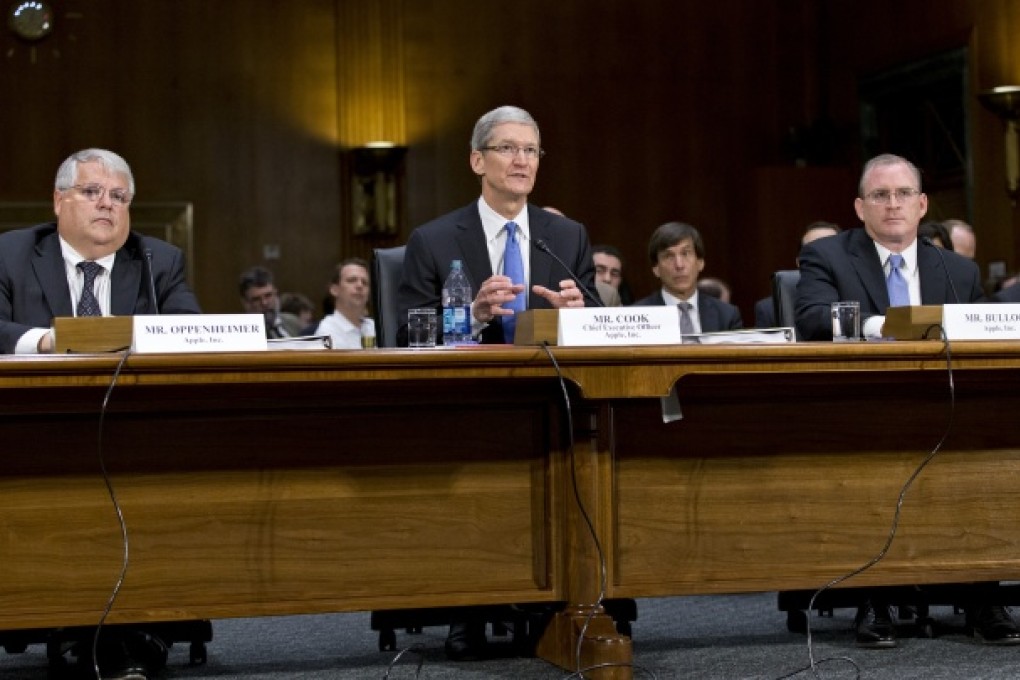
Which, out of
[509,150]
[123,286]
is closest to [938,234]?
[509,150]

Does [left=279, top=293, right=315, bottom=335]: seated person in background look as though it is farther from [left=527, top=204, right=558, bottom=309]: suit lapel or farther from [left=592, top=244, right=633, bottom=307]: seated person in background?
[left=527, top=204, right=558, bottom=309]: suit lapel

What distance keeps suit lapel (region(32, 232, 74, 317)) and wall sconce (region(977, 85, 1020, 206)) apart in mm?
5963

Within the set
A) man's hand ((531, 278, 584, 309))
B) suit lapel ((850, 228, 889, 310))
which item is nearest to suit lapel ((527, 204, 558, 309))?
man's hand ((531, 278, 584, 309))

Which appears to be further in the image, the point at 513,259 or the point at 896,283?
the point at 896,283

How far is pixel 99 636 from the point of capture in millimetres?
3645

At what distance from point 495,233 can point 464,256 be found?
113mm

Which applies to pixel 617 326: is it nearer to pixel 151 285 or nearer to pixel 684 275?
pixel 151 285

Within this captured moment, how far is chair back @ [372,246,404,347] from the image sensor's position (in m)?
4.28

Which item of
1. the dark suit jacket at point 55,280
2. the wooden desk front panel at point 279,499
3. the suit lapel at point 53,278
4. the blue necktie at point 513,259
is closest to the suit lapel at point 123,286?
the dark suit jacket at point 55,280

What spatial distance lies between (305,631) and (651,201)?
631 cm

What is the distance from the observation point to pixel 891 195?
4.48 metres

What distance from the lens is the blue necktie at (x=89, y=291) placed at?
13.1 feet

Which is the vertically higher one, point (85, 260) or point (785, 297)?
point (85, 260)

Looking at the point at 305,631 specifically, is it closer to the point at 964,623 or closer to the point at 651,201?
the point at 964,623
